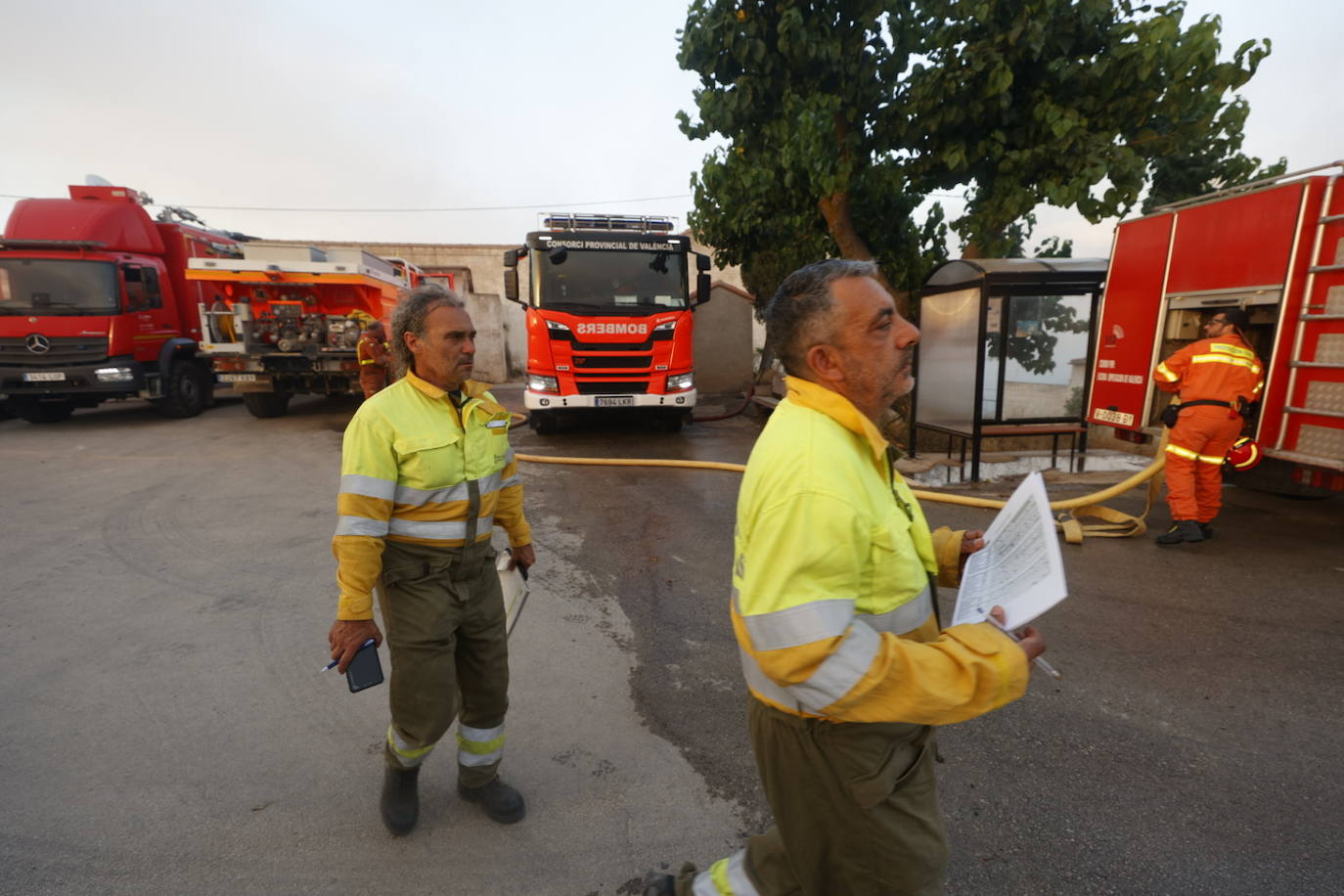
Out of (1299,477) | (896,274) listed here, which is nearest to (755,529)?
(1299,477)

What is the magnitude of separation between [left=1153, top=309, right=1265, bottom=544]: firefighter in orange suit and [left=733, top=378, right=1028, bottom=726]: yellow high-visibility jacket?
16.0 feet

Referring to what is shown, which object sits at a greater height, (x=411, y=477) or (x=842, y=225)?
(x=842, y=225)

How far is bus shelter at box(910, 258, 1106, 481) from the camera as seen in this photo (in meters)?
6.88

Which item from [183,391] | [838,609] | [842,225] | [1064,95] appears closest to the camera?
[838,609]

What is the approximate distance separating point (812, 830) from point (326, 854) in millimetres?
1744

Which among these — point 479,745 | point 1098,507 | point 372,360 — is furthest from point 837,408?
point 372,360

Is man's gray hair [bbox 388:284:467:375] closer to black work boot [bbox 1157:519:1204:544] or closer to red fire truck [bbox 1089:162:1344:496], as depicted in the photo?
black work boot [bbox 1157:519:1204:544]

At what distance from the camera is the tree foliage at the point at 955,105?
7.11 m

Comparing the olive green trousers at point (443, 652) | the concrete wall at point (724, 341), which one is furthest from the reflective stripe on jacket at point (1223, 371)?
the concrete wall at point (724, 341)

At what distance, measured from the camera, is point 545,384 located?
905cm

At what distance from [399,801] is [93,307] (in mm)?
11388

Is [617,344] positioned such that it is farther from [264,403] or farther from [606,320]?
[264,403]

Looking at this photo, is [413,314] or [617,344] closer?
[413,314]

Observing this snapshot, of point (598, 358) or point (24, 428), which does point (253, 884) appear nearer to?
point (598, 358)
